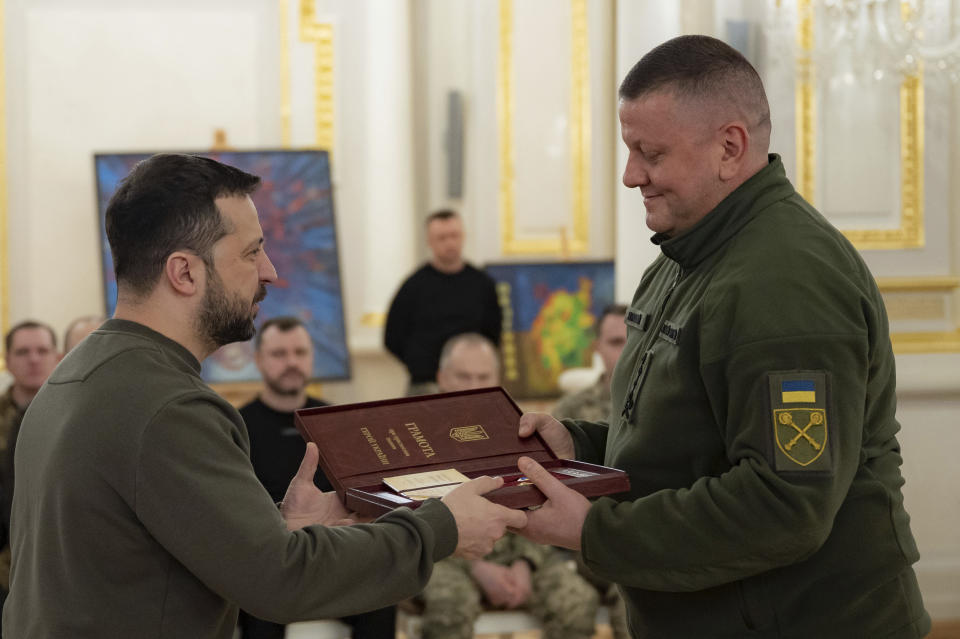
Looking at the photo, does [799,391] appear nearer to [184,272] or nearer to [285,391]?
[184,272]

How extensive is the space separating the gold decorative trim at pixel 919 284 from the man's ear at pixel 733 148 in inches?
120

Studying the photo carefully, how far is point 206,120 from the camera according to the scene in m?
8.26

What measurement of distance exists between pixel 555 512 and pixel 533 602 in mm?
2452

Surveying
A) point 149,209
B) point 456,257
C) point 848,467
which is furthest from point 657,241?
point 456,257

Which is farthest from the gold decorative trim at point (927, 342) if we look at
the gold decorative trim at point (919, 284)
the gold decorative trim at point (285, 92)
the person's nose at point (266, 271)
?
the gold decorative trim at point (285, 92)

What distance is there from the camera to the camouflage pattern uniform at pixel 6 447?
459 cm

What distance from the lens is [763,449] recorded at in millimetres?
1971

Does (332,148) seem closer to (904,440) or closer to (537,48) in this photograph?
(537,48)

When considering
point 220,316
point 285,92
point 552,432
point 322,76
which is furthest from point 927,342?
→ point 285,92

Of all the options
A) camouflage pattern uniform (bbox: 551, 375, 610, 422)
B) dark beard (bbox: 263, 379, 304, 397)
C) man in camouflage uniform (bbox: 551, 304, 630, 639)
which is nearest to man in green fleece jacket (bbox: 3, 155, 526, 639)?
man in camouflage uniform (bbox: 551, 304, 630, 639)

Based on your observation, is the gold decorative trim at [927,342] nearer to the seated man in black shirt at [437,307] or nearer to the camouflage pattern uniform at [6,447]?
the seated man in black shirt at [437,307]

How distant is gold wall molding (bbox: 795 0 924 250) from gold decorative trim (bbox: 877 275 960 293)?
0.14m

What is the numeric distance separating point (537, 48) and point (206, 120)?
7.72ft

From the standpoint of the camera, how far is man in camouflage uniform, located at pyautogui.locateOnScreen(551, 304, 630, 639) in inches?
183
